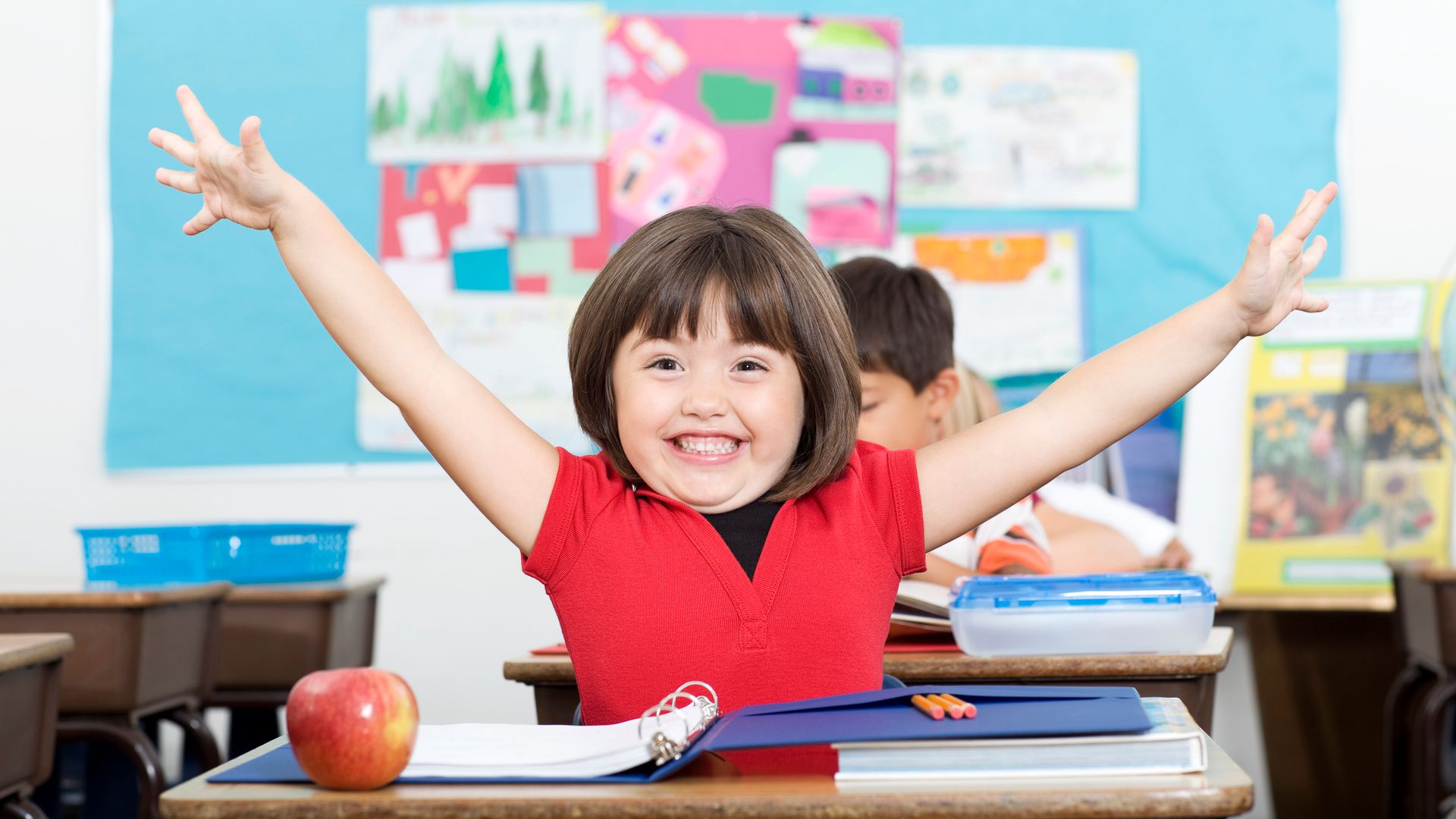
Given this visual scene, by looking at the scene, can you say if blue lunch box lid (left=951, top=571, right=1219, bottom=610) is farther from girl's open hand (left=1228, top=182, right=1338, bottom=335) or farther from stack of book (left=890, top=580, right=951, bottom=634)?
girl's open hand (left=1228, top=182, right=1338, bottom=335)

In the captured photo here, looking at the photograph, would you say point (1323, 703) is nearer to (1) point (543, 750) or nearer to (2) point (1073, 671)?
(2) point (1073, 671)

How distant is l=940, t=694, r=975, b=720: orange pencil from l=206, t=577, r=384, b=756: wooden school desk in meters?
2.17

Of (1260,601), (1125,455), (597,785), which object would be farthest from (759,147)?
(597,785)

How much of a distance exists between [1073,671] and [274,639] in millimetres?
1888

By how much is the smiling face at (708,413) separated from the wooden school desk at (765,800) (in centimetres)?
49

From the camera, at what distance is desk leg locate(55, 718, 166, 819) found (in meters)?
2.36

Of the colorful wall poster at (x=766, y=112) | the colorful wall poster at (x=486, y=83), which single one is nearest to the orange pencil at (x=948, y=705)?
the colorful wall poster at (x=766, y=112)

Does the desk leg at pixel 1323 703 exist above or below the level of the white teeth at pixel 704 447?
below

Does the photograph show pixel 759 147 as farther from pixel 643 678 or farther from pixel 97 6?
pixel 643 678

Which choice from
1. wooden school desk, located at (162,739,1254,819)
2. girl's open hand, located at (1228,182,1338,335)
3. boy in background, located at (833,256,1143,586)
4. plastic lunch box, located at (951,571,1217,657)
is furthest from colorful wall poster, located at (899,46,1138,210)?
wooden school desk, located at (162,739,1254,819)

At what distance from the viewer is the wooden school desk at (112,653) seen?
233 cm

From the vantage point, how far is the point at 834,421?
1.35m

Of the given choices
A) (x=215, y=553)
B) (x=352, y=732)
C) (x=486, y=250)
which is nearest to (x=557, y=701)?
(x=352, y=732)

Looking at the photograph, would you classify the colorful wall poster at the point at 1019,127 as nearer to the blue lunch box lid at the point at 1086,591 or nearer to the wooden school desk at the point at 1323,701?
the wooden school desk at the point at 1323,701
